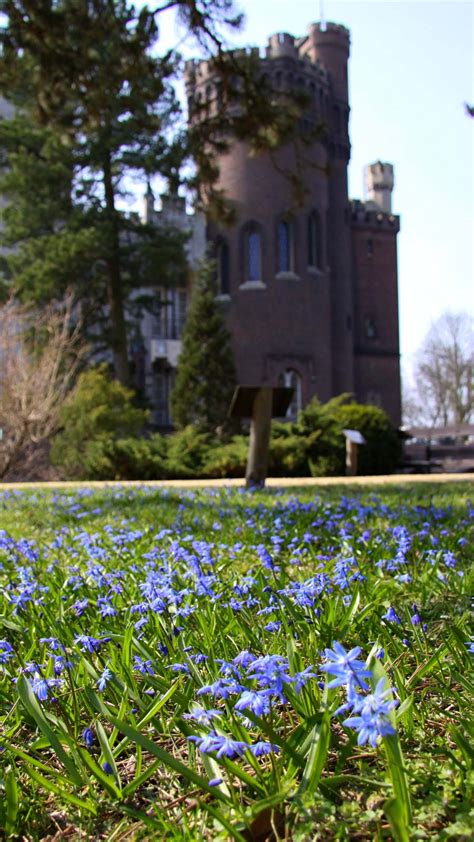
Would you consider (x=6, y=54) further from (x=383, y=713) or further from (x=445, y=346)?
(x=445, y=346)

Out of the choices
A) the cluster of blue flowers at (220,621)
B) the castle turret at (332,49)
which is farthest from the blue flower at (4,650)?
the castle turret at (332,49)

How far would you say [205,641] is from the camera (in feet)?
7.87

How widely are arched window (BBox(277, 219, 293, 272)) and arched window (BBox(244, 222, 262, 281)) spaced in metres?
0.86

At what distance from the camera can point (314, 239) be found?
34750 millimetres

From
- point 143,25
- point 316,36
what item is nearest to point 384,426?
point 143,25

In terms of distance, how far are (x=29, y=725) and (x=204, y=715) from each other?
0.85m

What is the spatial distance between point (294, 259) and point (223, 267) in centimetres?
308

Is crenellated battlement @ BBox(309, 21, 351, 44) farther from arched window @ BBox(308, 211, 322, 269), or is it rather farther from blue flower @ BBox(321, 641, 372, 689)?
blue flower @ BBox(321, 641, 372, 689)

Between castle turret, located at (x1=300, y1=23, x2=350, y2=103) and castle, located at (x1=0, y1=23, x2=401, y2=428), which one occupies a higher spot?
castle turret, located at (x1=300, y1=23, x2=350, y2=103)

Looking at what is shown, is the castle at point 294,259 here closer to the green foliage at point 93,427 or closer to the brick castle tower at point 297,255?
the brick castle tower at point 297,255

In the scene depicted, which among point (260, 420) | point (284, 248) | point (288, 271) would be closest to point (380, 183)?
point (284, 248)

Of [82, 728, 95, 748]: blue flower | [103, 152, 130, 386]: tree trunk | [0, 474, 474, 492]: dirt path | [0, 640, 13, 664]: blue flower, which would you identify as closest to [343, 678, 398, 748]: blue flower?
[82, 728, 95, 748]: blue flower

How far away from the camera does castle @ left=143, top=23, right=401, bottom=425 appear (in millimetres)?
32969

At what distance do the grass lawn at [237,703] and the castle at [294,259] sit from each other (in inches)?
1091
